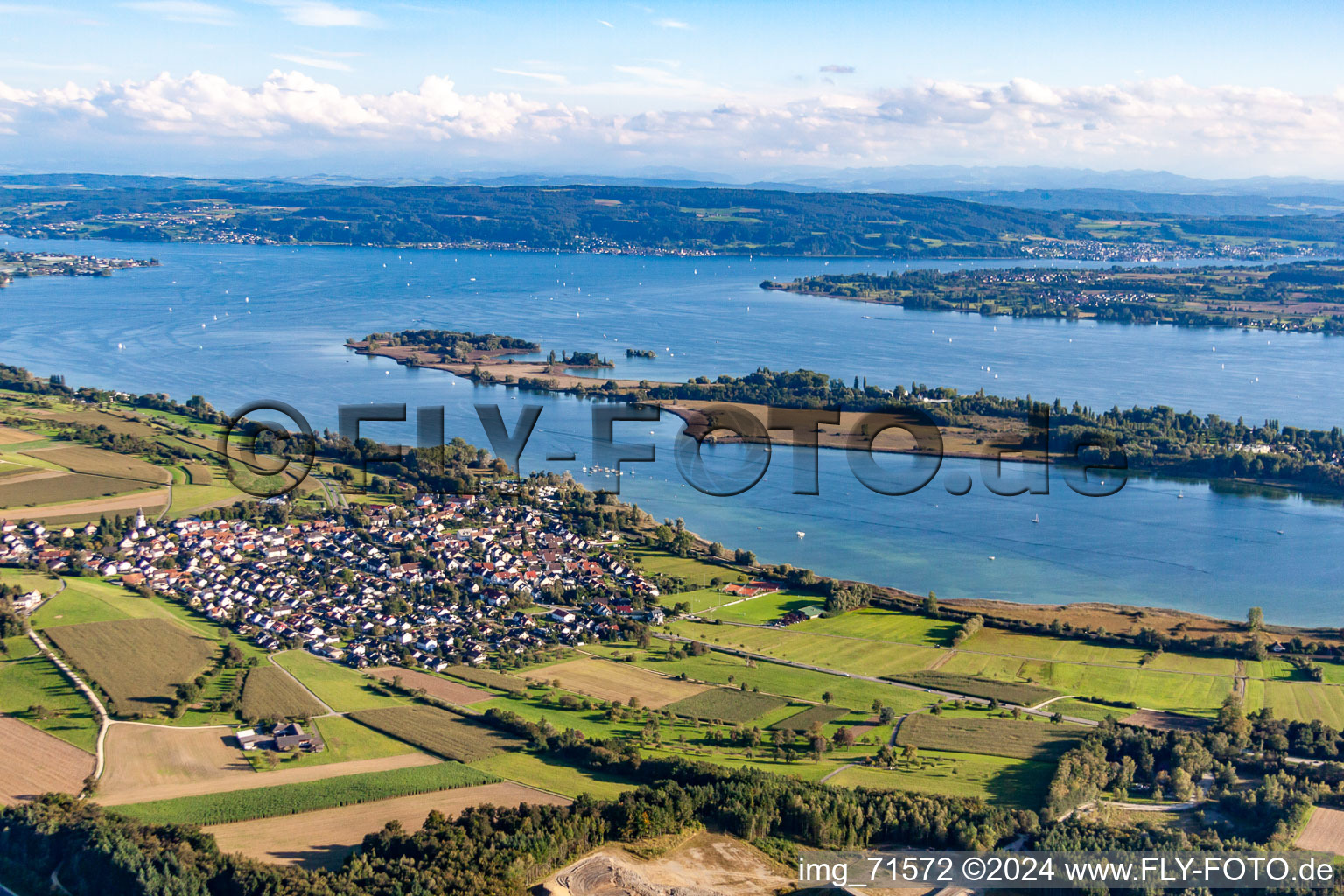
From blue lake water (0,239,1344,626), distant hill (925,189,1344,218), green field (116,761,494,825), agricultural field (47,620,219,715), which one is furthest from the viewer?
distant hill (925,189,1344,218)

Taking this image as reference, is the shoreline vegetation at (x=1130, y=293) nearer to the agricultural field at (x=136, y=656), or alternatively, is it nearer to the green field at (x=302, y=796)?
the agricultural field at (x=136, y=656)

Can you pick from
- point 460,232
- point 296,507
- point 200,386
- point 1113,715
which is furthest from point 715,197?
point 1113,715

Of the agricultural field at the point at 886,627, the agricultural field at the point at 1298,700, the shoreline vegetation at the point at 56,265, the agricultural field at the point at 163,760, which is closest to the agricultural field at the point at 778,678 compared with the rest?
the agricultural field at the point at 886,627

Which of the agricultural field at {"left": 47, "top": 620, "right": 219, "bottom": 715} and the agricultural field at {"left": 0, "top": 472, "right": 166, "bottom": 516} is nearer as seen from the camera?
the agricultural field at {"left": 47, "top": 620, "right": 219, "bottom": 715}

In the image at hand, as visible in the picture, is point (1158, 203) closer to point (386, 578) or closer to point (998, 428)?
point (998, 428)

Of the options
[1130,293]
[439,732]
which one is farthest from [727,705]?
[1130,293]

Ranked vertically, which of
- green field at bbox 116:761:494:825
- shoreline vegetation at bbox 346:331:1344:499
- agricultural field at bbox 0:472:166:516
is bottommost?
green field at bbox 116:761:494:825

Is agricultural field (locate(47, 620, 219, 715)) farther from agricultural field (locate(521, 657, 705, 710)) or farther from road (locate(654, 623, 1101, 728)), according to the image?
road (locate(654, 623, 1101, 728))

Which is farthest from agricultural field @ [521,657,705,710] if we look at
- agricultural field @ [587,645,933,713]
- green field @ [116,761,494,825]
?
green field @ [116,761,494,825]
